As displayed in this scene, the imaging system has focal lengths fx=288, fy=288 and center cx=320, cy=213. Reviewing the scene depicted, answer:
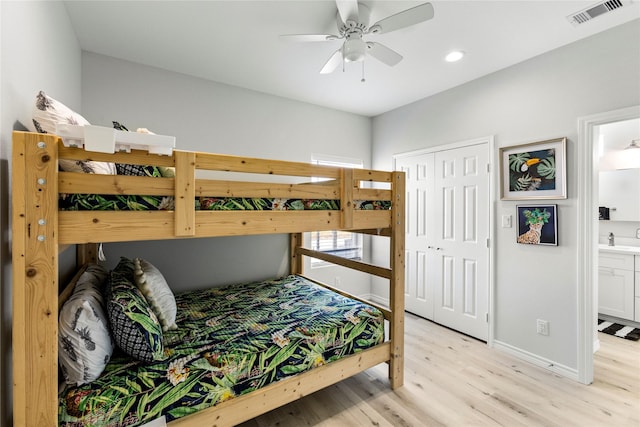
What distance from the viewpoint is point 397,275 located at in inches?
90.0

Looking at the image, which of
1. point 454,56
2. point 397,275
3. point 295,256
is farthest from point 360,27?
point 295,256

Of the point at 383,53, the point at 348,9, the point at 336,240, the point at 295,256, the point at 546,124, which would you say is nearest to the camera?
the point at 348,9

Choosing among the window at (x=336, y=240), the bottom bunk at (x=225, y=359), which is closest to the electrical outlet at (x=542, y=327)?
the bottom bunk at (x=225, y=359)

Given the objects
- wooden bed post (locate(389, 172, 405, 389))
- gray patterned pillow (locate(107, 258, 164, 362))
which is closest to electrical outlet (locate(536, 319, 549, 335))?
wooden bed post (locate(389, 172, 405, 389))

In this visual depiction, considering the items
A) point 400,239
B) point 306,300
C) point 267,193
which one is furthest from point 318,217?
point 306,300

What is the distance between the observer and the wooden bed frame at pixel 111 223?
111 centimetres

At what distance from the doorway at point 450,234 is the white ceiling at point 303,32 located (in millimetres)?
884

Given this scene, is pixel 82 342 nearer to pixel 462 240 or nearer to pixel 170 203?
pixel 170 203

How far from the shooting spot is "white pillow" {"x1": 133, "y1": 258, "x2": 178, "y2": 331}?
1723 millimetres

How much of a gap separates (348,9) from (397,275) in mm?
1854

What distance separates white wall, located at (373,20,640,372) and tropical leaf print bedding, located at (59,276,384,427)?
1.48m

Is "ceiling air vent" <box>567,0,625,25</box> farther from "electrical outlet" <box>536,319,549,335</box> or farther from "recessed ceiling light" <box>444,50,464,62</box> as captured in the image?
"electrical outlet" <box>536,319,549,335</box>

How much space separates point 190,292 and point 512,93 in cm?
361

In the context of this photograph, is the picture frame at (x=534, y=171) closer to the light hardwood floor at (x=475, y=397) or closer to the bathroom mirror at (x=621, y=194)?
the light hardwood floor at (x=475, y=397)
